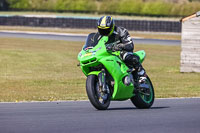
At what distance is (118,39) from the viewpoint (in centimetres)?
962

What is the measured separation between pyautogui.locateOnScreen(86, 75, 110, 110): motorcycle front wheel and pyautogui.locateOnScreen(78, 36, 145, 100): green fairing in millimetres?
124

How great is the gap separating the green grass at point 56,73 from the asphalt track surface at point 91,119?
3.24 m

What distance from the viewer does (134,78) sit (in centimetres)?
1009

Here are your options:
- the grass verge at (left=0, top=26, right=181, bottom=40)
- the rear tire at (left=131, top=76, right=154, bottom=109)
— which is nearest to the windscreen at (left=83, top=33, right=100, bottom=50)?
the rear tire at (left=131, top=76, right=154, bottom=109)

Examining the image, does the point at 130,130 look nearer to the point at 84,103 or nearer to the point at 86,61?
the point at 86,61

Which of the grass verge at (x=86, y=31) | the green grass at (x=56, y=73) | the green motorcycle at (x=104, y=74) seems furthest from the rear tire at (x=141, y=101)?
the grass verge at (x=86, y=31)

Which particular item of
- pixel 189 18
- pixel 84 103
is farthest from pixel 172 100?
pixel 189 18

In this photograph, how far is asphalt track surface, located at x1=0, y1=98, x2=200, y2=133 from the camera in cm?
709

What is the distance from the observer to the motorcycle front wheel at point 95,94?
8798 mm

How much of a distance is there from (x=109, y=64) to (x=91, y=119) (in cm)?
133

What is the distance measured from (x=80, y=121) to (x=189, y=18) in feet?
47.7

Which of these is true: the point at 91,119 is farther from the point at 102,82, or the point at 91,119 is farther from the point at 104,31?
the point at 104,31

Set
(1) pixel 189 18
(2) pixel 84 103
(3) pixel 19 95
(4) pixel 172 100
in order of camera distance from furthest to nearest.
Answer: (1) pixel 189 18
(3) pixel 19 95
(4) pixel 172 100
(2) pixel 84 103

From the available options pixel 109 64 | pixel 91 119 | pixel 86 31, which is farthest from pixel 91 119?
pixel 86 31
